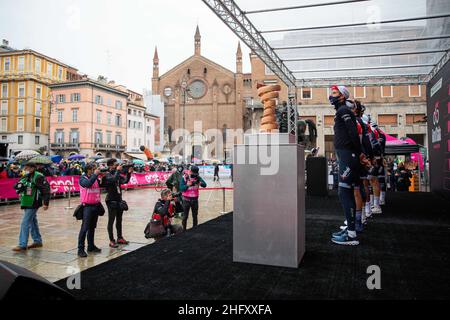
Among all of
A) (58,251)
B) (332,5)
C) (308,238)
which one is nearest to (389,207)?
(308,238)

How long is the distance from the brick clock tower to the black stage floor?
175ft

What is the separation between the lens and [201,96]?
60.2 m

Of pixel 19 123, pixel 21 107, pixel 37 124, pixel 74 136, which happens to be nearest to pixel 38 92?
pixel 21 107

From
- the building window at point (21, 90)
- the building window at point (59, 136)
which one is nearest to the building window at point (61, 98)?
the building window at point (59, 136)

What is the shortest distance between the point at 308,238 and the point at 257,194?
5.02ft

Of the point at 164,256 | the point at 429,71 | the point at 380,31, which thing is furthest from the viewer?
the point at 429,71

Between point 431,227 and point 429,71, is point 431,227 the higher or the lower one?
the lower one

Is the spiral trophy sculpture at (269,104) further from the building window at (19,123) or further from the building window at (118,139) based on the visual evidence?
the building window at (19,123)

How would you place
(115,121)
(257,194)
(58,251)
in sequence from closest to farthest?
(257,194) → (58,251) → (115,121)

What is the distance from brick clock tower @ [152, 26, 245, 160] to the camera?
5847cm

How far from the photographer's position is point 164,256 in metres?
3.51

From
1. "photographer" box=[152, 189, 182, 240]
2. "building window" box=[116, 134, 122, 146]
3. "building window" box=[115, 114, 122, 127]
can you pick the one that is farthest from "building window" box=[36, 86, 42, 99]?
"photographer" box=[152, 189, 182, 240]

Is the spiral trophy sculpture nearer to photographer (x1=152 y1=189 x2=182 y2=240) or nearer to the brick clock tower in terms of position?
photographer (x1=152 y1=189 x2=182 y2=240)
